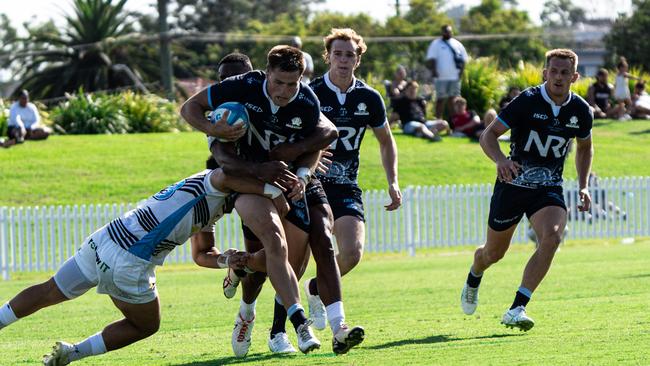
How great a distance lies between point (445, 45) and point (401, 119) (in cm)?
257

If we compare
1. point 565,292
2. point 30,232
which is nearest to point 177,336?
point 565,292

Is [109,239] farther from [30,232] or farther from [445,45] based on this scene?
[445,45]

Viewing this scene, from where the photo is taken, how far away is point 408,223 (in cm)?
2455

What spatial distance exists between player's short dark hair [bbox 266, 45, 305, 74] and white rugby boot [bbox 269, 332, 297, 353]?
2195 mm

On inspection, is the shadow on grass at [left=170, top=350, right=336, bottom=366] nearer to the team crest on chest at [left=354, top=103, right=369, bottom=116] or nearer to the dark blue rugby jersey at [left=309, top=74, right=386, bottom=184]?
the dark blue rugby jersey at [left=309, top=74, right=386, bottom=184]

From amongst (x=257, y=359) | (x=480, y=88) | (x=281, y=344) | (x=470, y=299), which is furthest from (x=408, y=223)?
(x=257, y=359)

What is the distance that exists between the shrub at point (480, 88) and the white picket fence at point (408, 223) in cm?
802

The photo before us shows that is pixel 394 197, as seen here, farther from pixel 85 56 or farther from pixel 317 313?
pixel 85 56

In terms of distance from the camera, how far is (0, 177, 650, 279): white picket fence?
74.8 ft

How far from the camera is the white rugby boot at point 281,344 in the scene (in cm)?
921

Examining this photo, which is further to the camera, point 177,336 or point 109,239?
point 177,336

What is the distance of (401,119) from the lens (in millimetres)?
32031

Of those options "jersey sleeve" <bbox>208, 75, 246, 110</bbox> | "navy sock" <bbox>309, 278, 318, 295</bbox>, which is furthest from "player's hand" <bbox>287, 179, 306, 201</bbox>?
"navy sock" <bbox>309, 278, 318, 295</bbox>

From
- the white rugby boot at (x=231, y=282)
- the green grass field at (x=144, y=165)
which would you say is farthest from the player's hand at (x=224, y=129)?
the green grass field at (x=144, y=165)
